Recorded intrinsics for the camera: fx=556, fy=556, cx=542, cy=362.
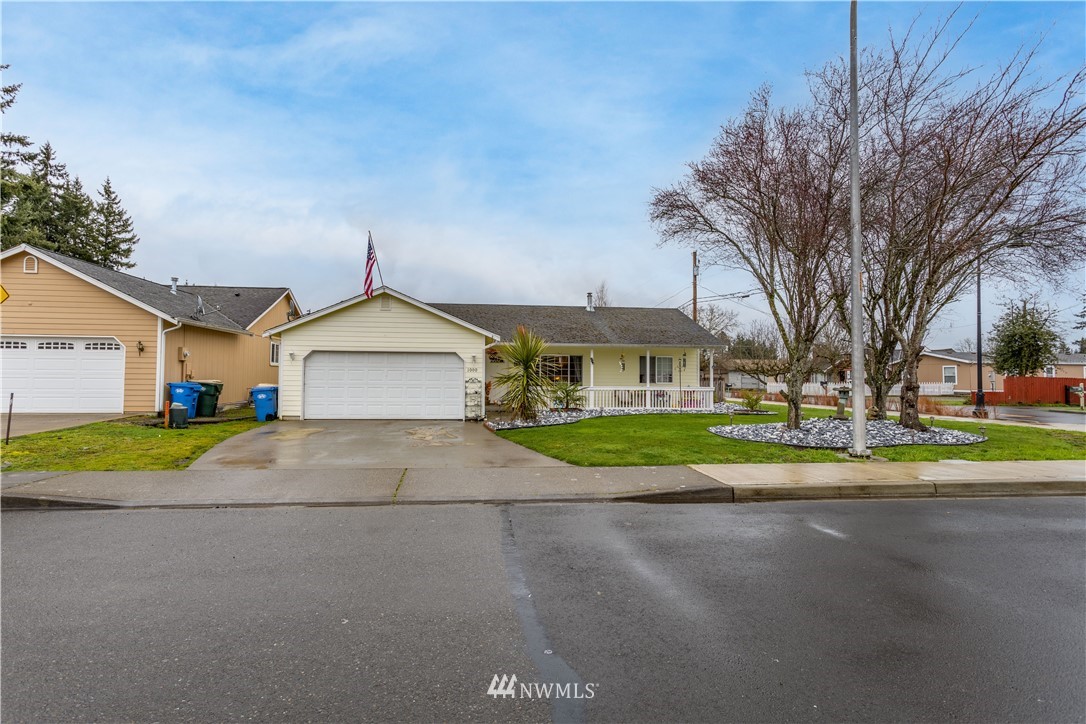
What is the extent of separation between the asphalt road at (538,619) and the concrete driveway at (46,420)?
28.9 ft

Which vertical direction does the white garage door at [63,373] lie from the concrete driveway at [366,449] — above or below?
above

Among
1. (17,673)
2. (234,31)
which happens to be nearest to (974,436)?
(17,673)

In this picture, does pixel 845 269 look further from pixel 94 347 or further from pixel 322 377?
pixel 94 347

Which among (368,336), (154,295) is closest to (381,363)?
(368,336)

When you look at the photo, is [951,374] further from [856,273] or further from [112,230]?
[112,230]

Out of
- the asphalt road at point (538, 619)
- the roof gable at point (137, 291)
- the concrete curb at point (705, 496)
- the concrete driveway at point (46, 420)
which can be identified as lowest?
the asphalt road at point (538, 619)

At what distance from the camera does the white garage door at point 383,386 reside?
1734cm

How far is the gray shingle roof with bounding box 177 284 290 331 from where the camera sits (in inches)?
917

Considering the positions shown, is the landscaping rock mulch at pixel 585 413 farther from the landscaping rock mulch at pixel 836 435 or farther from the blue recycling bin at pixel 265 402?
the blue recycling bin at pixel 265 402

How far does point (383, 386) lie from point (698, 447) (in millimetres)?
10441

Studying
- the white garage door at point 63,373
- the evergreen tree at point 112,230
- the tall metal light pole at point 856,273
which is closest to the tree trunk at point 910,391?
the tall metal light pole at point 856,273

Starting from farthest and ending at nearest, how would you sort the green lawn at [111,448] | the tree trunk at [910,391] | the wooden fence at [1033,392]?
the wooden fence at [1033,392], the tree trunk at [910,391], the green lawn at [111,448]

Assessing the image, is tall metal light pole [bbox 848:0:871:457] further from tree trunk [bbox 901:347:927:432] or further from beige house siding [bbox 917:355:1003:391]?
beige house siding [bbox 917:355:1003:391]

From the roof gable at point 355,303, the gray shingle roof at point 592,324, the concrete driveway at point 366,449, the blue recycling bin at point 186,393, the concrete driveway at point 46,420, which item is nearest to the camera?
the concrete driveway at point 366,449
